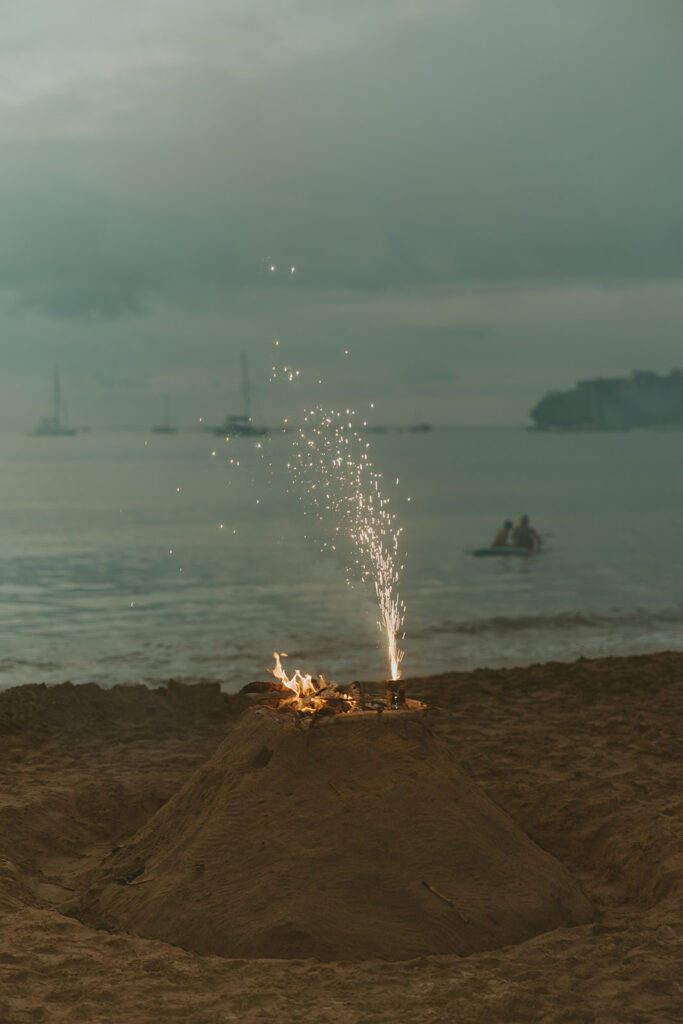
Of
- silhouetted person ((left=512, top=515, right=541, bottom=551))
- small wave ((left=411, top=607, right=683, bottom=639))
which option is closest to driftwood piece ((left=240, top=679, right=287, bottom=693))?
small wave ((left=411, top=607, right=683, bottom=639))

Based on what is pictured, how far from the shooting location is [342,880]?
4.78m

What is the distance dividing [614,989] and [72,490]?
74831mm

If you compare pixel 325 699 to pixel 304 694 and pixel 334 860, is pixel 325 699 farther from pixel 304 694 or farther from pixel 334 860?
pixel 334 860

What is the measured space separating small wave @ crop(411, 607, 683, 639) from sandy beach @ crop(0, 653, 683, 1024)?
9.60m

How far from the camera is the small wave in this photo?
18312 mm

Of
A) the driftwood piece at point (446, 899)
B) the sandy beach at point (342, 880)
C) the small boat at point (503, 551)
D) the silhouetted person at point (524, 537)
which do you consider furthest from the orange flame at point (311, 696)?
the silhouetted person at point (524, 537)

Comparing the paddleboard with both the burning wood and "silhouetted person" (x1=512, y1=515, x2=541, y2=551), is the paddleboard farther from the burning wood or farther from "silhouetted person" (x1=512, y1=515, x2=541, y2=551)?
the burning wood

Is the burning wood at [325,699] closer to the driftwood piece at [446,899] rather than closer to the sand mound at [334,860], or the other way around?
the sand mound at [334,860]

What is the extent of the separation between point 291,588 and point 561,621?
831 centimetres

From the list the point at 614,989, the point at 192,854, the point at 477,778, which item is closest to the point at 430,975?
the point at 614,989

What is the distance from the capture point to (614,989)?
3.97 meters

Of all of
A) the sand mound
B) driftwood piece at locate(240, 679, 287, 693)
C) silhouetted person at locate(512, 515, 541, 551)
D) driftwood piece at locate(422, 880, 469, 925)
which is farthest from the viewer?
silhouetted person at locate(512, 515, 541, 551)

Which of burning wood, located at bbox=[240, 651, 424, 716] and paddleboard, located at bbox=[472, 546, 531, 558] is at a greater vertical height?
burning wood, located at bbox=[240, 651, 424, 716]

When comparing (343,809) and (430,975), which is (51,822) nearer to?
(343,809)
